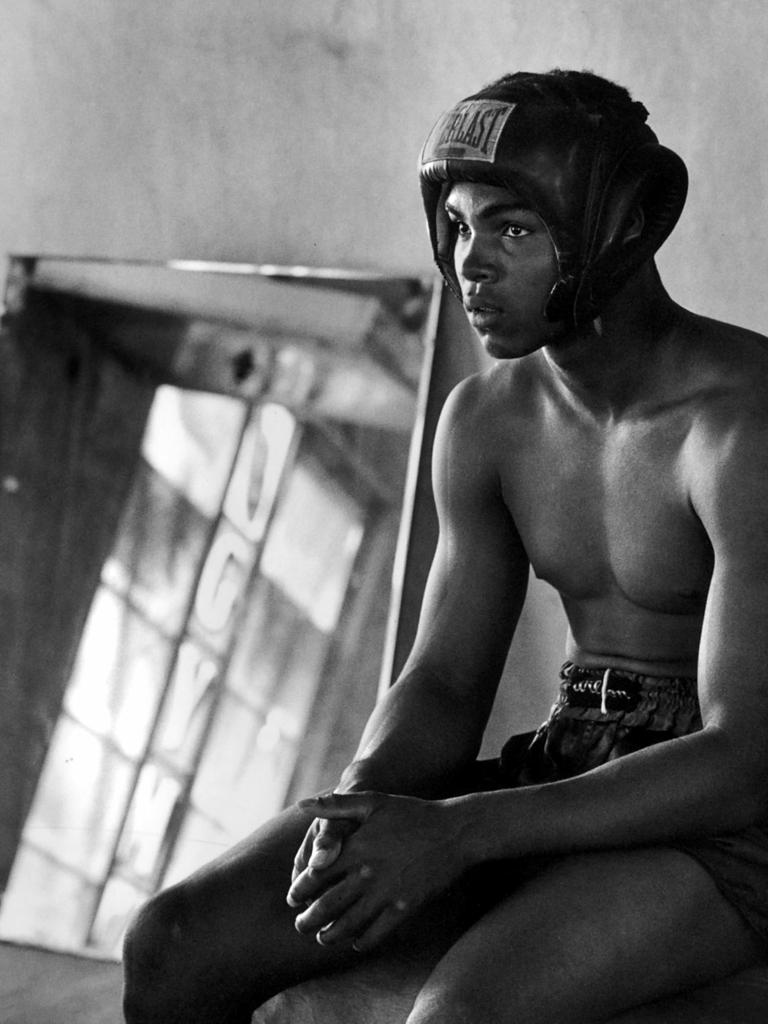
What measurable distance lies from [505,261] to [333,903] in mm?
798

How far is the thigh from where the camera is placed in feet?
5.69

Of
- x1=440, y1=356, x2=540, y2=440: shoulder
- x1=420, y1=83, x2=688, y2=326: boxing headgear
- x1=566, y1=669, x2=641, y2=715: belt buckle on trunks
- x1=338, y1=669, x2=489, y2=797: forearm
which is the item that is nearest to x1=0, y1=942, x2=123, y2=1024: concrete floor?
x1=338, y1=669, x2=489, y2=797: forearm

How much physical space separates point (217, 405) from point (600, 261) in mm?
1715

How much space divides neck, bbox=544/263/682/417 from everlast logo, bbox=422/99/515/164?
10.9 inches

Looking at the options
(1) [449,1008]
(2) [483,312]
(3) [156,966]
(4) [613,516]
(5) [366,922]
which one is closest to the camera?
(1) [449,1008]

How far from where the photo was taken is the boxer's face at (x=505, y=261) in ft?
6.59

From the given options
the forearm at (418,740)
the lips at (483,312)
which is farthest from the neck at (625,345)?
the forearm at (418,740)

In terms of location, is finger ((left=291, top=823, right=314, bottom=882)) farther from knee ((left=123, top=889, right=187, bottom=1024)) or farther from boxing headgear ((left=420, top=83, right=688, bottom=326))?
boxing headgear ((left=420, top=83, right=688, bottom=326))

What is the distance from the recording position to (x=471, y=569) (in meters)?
2.33

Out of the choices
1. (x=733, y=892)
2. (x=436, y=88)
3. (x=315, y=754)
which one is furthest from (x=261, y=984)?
(x=436, y=88)

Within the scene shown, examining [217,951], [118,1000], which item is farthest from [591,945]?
[118,1000]

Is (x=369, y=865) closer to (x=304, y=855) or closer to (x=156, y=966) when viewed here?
(x=304, y=855)

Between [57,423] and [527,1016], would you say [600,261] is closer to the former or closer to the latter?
[527,1016]

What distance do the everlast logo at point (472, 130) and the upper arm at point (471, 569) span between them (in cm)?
45
